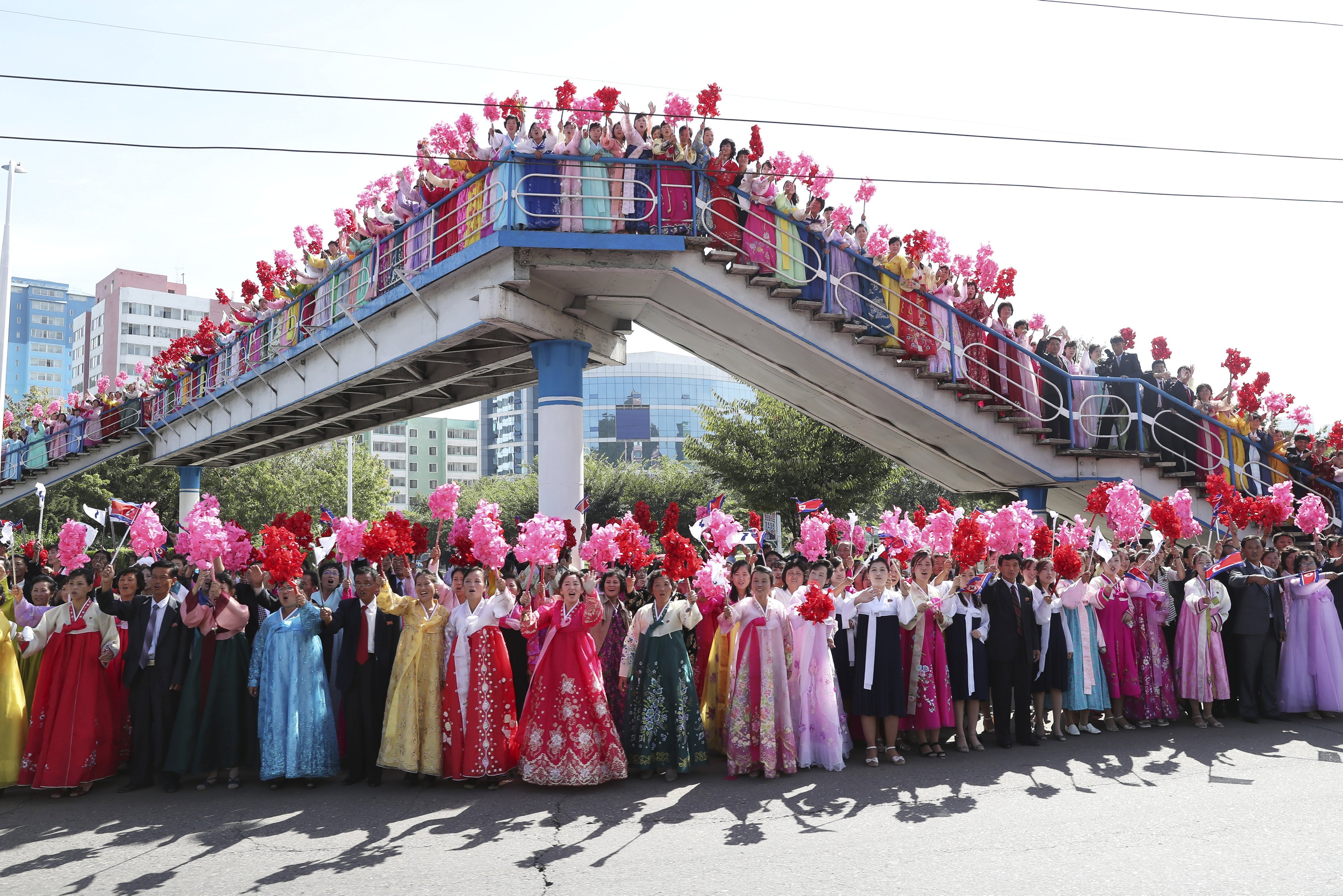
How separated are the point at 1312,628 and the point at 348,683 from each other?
9.65 meters

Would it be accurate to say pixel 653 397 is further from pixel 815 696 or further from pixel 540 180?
pixel 815 696

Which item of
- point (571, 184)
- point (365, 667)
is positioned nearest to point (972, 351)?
point (571, 184)

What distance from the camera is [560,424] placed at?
42.4 feet

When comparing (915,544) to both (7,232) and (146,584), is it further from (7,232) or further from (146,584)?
(7,232)

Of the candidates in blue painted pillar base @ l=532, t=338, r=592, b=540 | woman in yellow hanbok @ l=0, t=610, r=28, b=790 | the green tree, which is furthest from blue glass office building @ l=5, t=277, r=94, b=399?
woman in yellow hanbok @ l=0, t=610, r=28, b=790

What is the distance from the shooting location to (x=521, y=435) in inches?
4651

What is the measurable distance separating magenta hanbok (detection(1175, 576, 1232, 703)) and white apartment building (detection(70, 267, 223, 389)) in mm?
94275

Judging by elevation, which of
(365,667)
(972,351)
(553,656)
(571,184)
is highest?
(571,184)

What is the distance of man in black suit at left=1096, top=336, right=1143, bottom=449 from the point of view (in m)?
13.4

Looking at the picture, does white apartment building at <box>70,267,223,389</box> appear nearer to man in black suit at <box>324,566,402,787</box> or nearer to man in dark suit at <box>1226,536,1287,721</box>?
man in black suit at <box>324,566,402,787</box>

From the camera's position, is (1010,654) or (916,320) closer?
(1010,654)

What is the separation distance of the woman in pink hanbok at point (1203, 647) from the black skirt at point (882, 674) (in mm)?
3392

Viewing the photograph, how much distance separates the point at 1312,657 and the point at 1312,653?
41 mm

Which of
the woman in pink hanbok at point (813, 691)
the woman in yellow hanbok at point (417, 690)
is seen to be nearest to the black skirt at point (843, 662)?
the woman in pink hanbok at point (813, 691)
